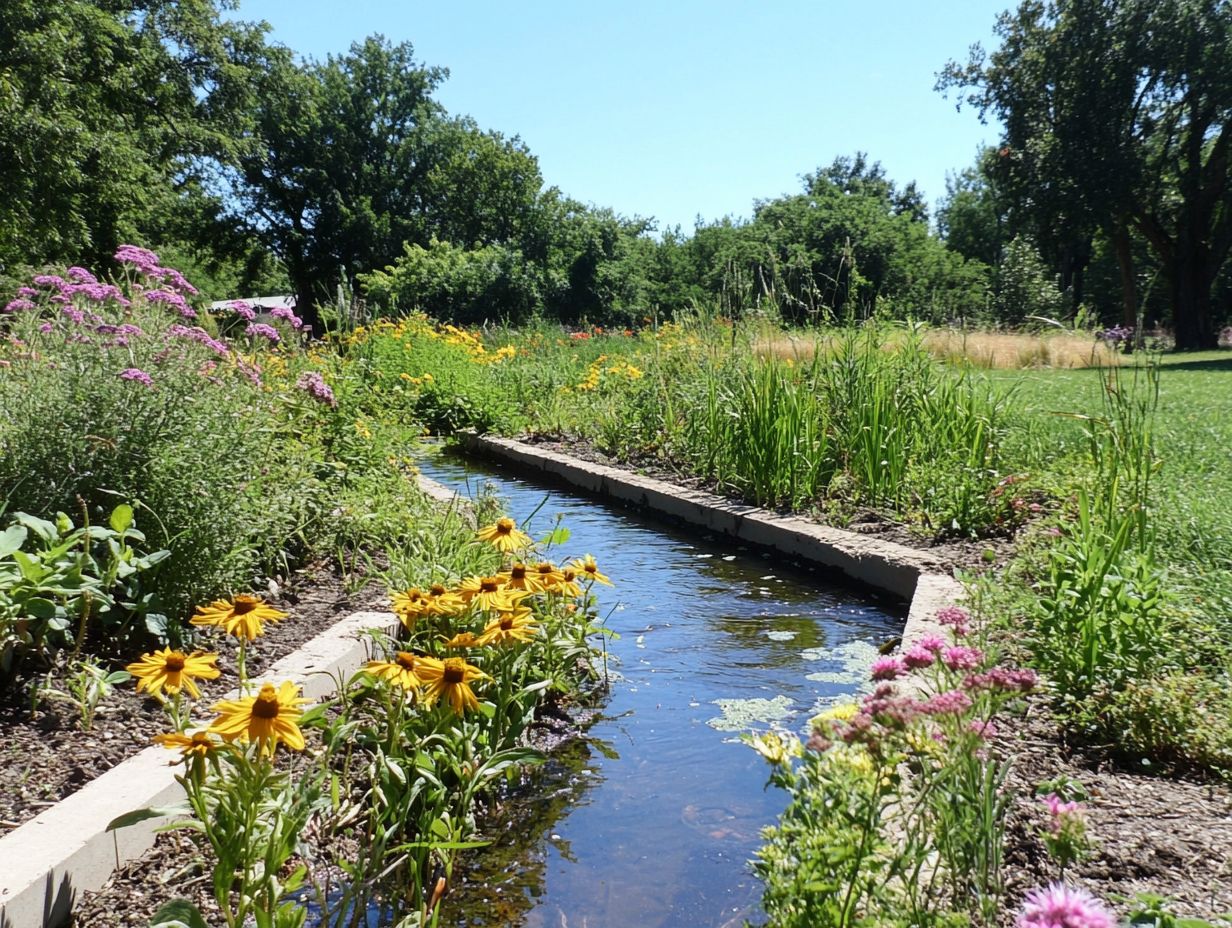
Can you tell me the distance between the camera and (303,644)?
3.55 m

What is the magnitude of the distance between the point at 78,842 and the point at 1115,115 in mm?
24342

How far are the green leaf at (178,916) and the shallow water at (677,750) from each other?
2.30 feet

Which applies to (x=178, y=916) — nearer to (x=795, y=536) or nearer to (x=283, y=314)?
(x=283, y=314)

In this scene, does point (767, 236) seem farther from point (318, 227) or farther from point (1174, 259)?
point (318, 227)

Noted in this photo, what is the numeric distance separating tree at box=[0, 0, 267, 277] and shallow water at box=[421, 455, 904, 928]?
52.3 feet

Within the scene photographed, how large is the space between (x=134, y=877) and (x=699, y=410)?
19.8 feet

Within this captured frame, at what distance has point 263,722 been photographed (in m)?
Result: 1.87

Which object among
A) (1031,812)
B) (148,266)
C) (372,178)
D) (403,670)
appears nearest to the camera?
(403,670)

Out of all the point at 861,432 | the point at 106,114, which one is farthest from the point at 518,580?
the point at 106,114

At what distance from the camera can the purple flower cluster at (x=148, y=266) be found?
Result: 4504 mm

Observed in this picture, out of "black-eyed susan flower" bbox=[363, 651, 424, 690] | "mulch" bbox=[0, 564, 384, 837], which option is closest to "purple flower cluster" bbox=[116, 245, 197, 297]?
"mulch" bbox=[0, 564, 384, 837]

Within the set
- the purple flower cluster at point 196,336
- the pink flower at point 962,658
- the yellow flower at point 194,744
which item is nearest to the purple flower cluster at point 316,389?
the purple flower cluster at point 196,336

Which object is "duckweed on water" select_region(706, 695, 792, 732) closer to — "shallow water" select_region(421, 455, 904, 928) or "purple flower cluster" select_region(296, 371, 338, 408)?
"shallow water" select_region(421, 455, 904, 928)

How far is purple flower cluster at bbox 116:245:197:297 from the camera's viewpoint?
14.8 ft
